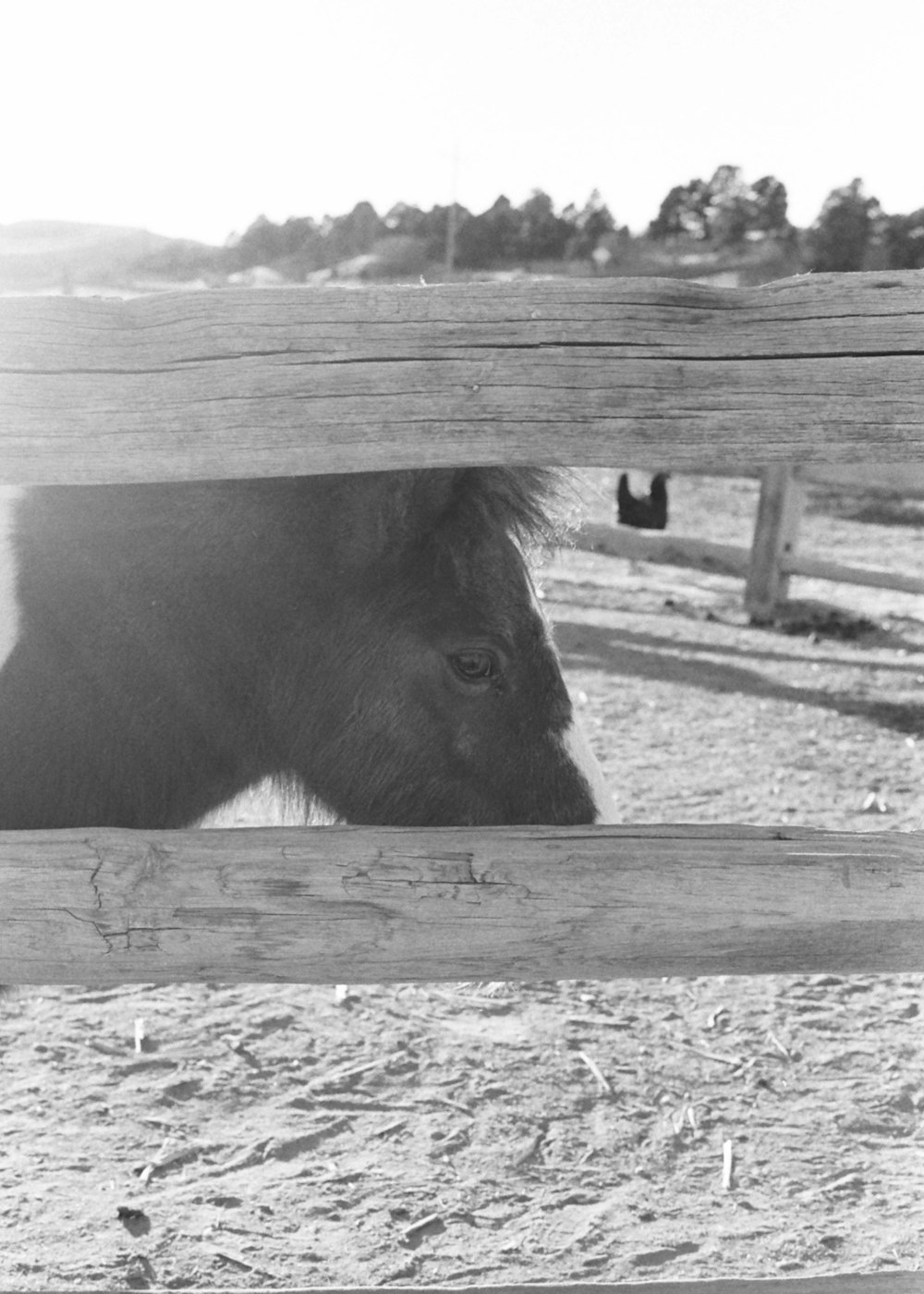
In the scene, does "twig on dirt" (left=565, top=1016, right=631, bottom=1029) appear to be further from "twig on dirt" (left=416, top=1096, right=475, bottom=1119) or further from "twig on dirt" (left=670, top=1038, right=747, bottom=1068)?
"twig on dirt" (left=416, top=1096, right=475, bottom=1119)

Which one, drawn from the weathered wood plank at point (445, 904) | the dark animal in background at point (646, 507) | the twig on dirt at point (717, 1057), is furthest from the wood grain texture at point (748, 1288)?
the dark animal in background at point (646, 507)

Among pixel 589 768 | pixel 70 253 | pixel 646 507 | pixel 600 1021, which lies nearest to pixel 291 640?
pixel 589 768

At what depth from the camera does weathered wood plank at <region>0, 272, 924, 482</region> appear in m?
1.59

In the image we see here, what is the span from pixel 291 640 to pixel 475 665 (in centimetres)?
36

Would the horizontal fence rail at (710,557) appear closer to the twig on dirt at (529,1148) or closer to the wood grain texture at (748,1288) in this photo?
the twig on dirt at (529,1148)

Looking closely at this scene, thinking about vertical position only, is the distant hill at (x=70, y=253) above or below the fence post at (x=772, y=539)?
above

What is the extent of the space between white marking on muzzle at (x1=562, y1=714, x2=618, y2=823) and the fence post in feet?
25.3

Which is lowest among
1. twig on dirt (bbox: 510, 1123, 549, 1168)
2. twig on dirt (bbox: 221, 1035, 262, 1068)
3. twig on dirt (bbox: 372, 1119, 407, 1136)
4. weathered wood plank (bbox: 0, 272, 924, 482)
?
twig on dirt (bbox: 221, 1035, 262, 1068)

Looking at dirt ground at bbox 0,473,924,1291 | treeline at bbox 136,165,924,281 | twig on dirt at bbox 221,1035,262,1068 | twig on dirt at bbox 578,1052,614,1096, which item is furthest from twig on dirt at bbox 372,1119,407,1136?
treeline at bbox 136,165,924,281

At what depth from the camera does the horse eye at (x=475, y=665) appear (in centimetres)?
230

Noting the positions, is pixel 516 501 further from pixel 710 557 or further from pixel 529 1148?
pixel 710 557

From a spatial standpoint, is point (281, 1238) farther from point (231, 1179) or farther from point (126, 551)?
point (126, 551)

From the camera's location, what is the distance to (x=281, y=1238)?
283 centimetres

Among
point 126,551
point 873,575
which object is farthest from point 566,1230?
point 873,575
